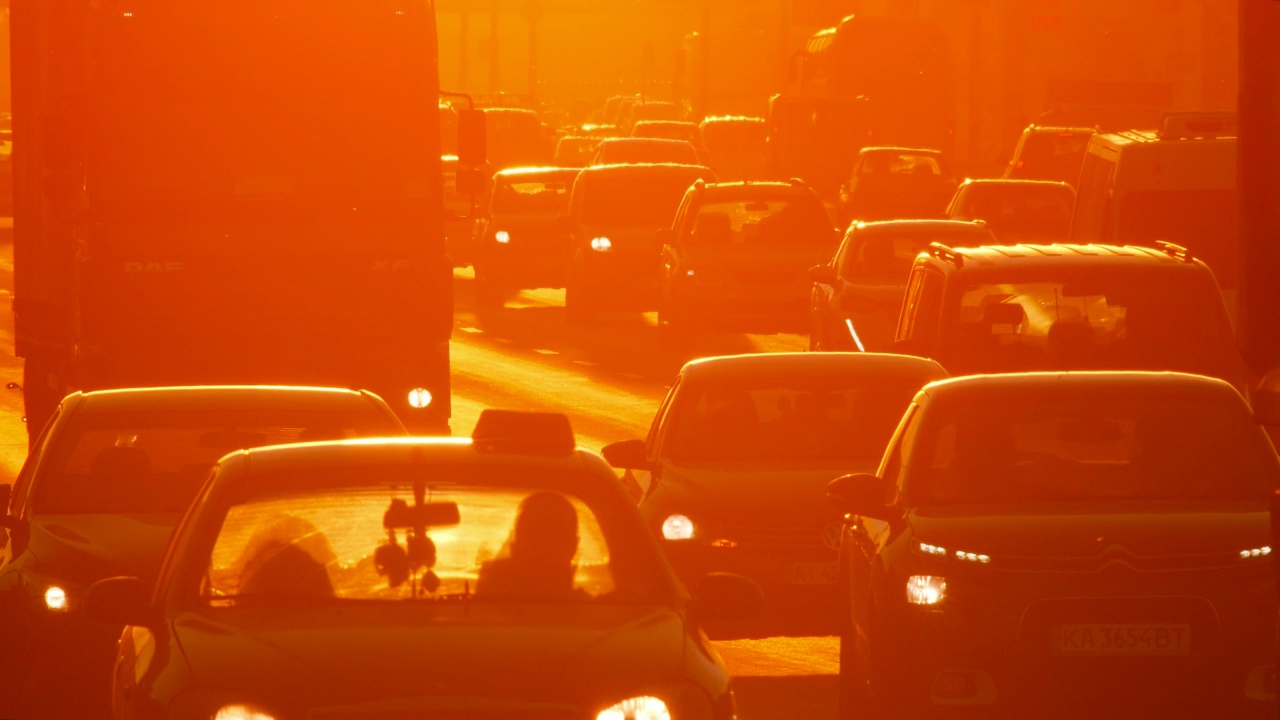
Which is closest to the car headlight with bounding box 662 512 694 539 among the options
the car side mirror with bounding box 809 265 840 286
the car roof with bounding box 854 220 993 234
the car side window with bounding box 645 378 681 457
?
the car side window with bounding box 645 378 681 457

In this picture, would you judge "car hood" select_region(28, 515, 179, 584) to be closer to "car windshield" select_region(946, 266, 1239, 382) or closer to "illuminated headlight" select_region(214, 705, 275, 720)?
"illuminated headlight" select_region(214, 705, 275, 720)

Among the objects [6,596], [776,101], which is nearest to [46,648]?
[6,596]

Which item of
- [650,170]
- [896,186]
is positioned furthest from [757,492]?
[896,186]

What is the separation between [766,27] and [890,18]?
2313 inches

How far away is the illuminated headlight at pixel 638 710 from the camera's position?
669 centimetres

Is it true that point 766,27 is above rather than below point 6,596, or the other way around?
below

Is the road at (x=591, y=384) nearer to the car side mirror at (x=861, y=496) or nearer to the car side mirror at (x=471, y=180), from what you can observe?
the car side mirror at (x=861, y=496)

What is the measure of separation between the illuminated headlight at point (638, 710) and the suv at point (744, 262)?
66.7ft

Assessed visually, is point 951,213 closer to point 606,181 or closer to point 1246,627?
point 606,181

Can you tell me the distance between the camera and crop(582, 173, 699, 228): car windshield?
102ft

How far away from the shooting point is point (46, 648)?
9891 millimetres

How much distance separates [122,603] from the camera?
7.48m

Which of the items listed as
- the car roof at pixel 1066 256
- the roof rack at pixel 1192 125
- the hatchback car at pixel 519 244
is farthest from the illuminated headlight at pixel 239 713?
the hatchback car at pixel 519 244

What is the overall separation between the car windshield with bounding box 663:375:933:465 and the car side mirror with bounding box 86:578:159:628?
5236mm
